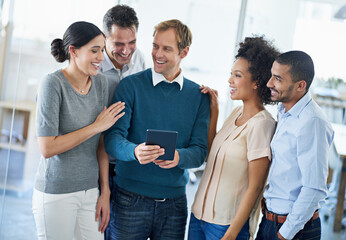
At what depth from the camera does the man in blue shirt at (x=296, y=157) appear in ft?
5.17

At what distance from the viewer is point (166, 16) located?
3570 millimetres

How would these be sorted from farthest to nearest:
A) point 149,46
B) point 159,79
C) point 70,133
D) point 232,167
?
point 149,46 → point 159,79 → point 232,167 → point 70,133

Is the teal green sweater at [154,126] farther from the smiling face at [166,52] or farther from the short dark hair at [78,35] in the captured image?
the short dark hair at [78,35]

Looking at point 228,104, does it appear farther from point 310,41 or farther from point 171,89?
point 171,89

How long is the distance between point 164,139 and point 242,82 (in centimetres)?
55

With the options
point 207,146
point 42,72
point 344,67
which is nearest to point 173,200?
point 207,146

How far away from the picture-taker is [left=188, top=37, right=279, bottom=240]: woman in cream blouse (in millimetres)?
1773

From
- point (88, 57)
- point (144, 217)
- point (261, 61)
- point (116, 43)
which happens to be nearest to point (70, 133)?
point (88, 57)

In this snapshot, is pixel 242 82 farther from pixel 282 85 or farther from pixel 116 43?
pixel 116 43

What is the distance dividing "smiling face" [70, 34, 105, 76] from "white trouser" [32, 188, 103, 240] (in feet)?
2.04

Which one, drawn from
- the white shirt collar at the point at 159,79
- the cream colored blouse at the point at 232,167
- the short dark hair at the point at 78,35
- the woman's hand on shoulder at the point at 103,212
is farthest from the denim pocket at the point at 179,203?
the short dark hair at the point at 78,35

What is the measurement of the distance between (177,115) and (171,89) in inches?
5.9

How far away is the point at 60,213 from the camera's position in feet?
5.79

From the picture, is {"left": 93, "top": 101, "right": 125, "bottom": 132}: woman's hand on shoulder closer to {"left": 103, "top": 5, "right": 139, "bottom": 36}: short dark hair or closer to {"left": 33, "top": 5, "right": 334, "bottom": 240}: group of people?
{"left": 33, "top": 5, "right": 334, "bottom": 240}: group of people
